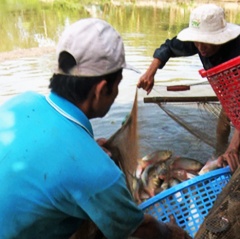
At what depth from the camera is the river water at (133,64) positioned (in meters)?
5.66

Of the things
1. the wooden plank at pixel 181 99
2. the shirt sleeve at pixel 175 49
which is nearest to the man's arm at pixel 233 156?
the shirt sleeve at pixel 175 49

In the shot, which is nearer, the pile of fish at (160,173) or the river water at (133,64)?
the pile of fish at (160,173)

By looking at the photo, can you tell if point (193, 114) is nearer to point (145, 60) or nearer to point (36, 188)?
point (36, 188)

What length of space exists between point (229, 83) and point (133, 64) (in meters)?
8.42

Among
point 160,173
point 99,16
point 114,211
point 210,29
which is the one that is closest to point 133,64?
point 160,173

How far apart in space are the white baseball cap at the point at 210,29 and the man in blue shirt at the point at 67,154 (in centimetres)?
160

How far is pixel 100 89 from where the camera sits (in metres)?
1.68

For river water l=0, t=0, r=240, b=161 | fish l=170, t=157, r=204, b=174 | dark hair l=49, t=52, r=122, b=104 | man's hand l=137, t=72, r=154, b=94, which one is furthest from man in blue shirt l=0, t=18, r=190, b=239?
man's hand l=137, t=72, r=154, b=94

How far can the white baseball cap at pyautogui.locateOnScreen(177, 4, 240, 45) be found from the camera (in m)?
3.12

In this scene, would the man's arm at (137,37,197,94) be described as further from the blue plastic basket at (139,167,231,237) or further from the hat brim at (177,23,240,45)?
the blue plastic basket at (139,167,231,237)

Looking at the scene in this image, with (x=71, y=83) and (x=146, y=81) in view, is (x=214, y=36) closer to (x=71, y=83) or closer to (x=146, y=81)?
(x=146, y=81)

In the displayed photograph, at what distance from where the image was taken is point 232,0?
1061 inches

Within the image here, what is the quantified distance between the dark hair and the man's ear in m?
0.02

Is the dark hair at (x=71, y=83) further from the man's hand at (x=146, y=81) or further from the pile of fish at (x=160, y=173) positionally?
the man's hand at (x=146, y=81)
